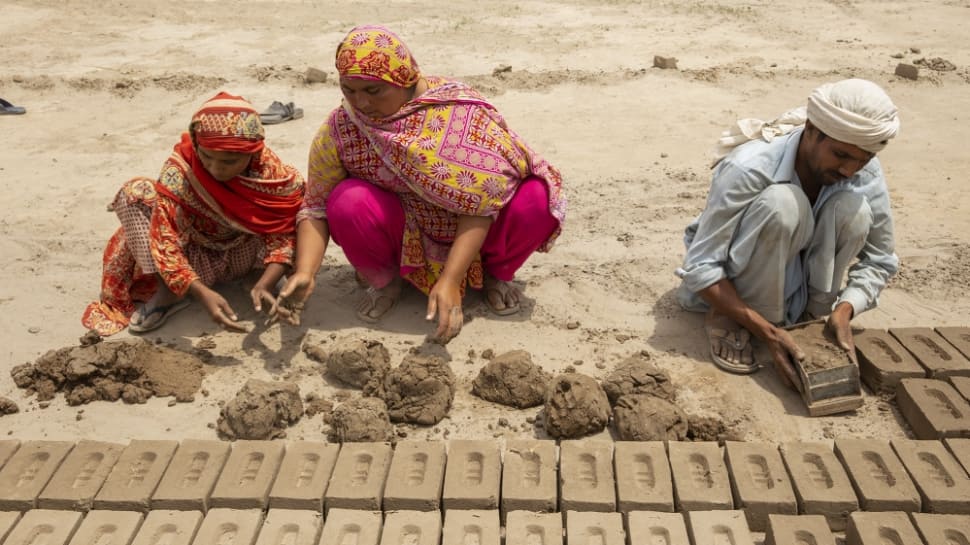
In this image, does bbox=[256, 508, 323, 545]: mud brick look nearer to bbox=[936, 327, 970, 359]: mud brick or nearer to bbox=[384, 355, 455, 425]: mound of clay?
bbox=[384, 355, 455, 425]: mound of clay

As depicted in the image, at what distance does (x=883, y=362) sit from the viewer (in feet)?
12.2

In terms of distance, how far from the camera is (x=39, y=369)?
3787 millimetres

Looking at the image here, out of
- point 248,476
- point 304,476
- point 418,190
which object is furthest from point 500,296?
point 248,476

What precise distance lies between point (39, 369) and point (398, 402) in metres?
1.54

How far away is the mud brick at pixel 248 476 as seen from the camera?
3023 millimetres

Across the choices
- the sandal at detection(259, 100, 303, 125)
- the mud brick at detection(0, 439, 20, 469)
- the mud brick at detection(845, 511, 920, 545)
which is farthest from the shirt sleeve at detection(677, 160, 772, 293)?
the sandal at detection(259, 100, 303, 125)

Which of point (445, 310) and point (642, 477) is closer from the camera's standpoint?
point (642, 477)

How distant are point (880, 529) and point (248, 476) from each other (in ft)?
6.82

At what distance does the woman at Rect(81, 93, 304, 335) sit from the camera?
3.85 meters

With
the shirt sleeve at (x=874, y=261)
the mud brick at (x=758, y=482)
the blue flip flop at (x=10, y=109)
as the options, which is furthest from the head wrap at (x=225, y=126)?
the blue flip flop at (x=10, y=109)

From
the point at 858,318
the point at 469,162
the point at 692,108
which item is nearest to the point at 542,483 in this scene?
the point at 469,162

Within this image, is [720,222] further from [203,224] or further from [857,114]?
[203,224]

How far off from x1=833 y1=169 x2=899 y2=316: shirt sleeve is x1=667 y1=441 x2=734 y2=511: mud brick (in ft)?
3.62

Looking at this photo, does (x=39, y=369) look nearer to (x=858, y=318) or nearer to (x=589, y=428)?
(x=589, y=428)
